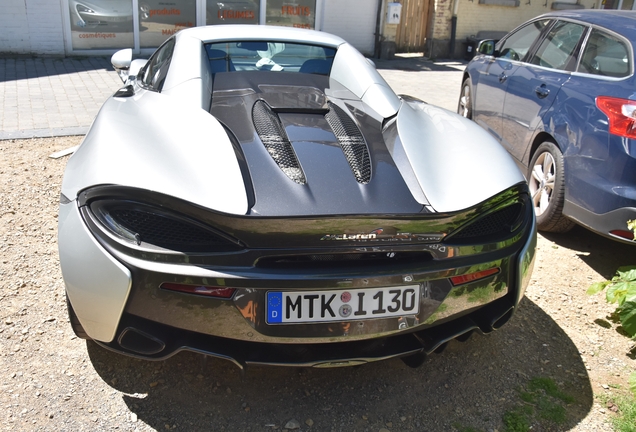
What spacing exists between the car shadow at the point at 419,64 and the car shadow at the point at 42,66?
219 inches

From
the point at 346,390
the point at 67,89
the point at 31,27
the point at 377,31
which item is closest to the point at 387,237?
the point at 346,390

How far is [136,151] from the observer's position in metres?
2.40

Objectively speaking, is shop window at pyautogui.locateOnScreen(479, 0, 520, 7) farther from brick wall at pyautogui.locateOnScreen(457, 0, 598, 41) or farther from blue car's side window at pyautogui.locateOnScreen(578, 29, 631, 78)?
blue car's side window at pyautogui.locateOnScreen(578, 29, 631, 78)

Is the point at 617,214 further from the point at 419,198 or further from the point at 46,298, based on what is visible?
the point at 46,298

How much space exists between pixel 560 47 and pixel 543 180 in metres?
1.17

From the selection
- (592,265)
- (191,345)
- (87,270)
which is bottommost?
(592,265)

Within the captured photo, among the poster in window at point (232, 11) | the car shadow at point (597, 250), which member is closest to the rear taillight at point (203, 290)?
the car shadow at point (597, 250)

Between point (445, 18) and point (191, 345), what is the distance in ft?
47.1

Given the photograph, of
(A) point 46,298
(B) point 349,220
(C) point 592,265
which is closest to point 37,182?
(A) point 46,298

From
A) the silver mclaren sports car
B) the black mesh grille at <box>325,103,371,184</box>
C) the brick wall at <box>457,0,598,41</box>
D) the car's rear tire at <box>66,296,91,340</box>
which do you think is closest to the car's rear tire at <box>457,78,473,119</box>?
the black mesh grille at <box>325,103,371,184</box>

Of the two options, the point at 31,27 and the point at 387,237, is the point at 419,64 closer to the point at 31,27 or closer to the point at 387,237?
the point at 31,27

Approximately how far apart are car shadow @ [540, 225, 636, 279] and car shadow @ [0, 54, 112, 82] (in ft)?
25.6

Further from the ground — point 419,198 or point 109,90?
point 419,198

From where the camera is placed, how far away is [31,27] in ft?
35.7
